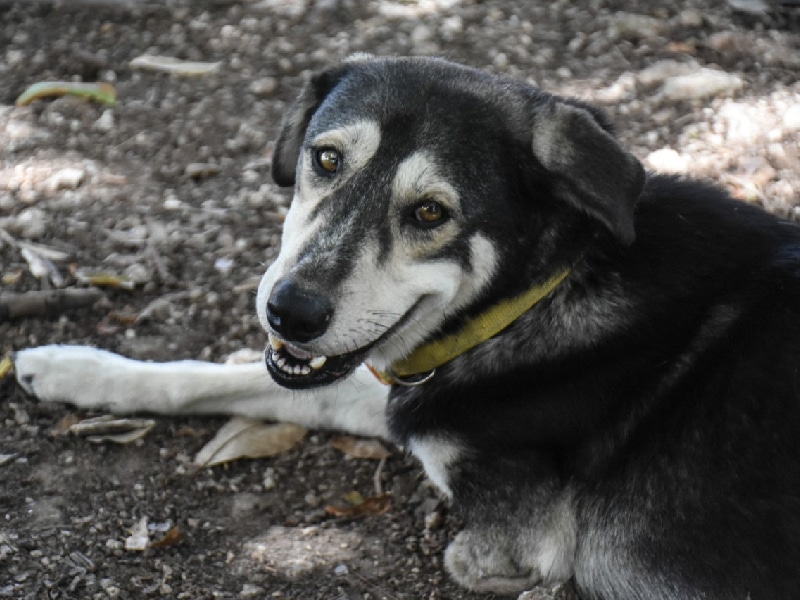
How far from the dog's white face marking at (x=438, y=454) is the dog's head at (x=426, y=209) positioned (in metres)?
0.34

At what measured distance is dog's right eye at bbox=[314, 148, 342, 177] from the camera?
2887 mm

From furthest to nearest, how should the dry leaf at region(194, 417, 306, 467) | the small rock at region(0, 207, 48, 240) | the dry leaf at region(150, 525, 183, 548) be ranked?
the small rock at region(0, 207, 48, 240)
the dry leaf at region(194, 417, 306, 467)
the dry leaf at region(150, 525, 183, 548)

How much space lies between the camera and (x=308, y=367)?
2.90m

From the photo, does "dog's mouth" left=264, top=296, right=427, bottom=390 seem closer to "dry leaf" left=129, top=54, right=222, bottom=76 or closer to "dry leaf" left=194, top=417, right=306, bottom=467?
"dry leaf" left=194, top=417, right=306, bottom=467

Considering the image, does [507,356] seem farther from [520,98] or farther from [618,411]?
[520,98]

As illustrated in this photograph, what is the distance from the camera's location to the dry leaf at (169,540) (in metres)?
3.12

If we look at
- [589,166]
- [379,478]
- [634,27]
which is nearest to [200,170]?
[379,478]

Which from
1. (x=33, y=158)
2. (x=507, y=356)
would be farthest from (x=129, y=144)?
(x=507, y=356)

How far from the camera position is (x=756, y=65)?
5250 mm

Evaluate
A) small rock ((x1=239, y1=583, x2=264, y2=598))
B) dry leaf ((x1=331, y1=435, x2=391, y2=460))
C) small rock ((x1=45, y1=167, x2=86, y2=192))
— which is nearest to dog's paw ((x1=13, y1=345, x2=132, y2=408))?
dry leaf ((x1=331, y1=435, x2=391, y2=460))

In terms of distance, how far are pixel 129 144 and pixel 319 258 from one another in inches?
93.9

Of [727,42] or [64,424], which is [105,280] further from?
[727,42]

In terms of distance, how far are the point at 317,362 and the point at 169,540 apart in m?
0.78

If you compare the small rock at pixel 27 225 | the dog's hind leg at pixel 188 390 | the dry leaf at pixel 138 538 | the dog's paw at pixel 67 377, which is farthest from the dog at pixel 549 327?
the small rock at pixel 27 225
